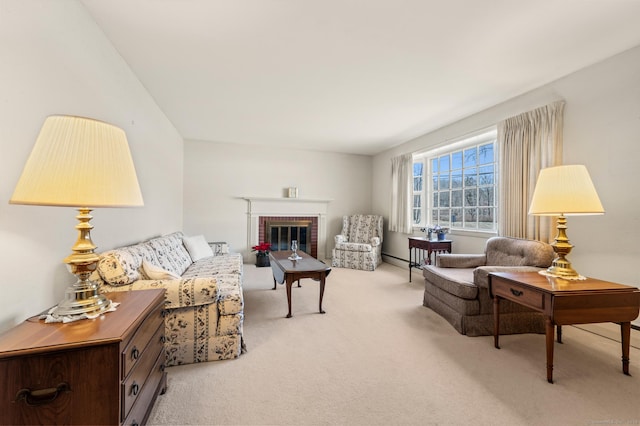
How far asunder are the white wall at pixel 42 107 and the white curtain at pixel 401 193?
440 centimetres

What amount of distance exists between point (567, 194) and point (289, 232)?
4.77 meters

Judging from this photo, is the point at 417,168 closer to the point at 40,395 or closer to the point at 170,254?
the point at 170,254

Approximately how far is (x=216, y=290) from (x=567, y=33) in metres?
3.35

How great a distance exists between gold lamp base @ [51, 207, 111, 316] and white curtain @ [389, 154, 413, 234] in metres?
4.74

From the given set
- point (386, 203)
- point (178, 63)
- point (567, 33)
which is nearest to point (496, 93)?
point (567, 33)

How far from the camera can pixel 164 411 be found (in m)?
1.50

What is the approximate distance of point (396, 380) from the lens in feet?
5.84

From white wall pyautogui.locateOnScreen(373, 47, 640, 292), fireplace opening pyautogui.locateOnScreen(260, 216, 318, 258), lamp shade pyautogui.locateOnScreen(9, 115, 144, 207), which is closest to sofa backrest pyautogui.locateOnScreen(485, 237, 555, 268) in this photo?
white wall pyautogui.locateOnScreen(373, 47, 640, 292)

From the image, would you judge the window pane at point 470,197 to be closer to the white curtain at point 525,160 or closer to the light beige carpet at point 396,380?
the white curtain at point 525,160

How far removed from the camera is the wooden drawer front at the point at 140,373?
3.50 ft

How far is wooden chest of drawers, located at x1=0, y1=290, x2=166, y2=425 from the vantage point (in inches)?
35.5

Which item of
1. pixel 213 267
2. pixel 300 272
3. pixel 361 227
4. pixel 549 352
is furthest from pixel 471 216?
pixel 213 267

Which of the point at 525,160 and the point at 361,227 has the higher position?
the point at 525,160

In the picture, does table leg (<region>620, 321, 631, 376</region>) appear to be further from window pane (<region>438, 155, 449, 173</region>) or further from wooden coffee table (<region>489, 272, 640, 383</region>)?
window pane (<region>438, 155, 449, 173</region>)
